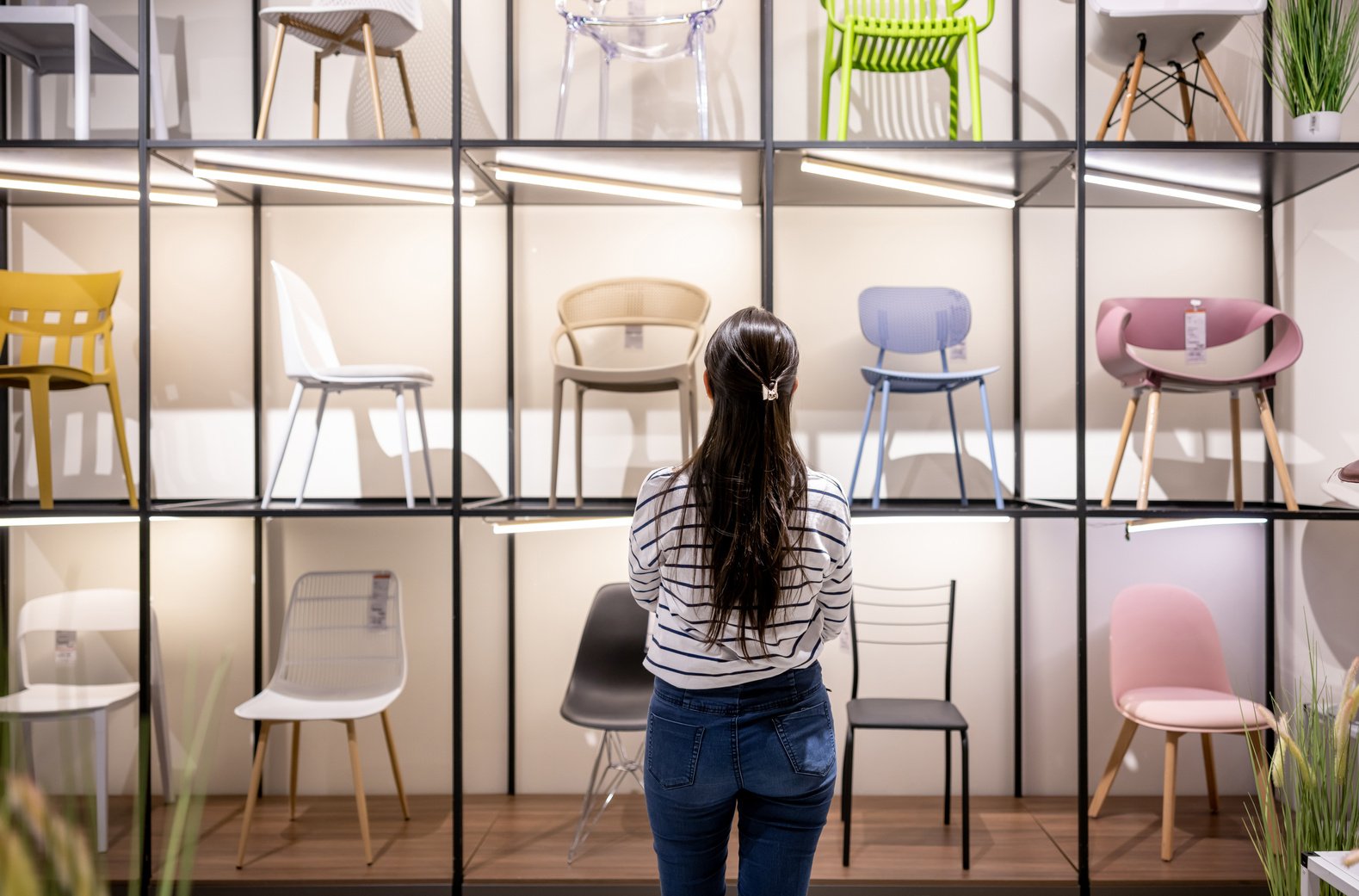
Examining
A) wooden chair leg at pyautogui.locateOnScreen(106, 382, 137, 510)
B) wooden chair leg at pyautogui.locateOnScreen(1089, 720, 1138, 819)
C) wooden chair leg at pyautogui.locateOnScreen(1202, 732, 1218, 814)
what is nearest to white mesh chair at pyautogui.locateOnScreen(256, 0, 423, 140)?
wooden chair leg at pyautogui.locateOnScreen(106, 382, 137, 510)

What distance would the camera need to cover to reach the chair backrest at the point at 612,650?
3367 millimetres

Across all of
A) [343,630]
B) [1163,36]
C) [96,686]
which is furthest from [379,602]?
[1163,36]

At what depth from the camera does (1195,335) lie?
342cm

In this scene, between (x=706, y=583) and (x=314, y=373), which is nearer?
(x=706, y=583)

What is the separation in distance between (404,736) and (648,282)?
2.14 metres

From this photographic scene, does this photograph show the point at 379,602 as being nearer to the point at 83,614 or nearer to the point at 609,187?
the point at 83,614

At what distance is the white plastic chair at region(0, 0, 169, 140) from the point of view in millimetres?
3244

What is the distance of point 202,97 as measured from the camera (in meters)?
3.87

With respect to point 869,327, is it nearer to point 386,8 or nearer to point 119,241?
point 386,8

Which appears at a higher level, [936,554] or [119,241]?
[119,241]

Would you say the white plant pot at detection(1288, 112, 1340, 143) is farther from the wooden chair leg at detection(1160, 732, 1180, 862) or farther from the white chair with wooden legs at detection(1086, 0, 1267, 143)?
the wooden chair leg at detection(1160, 732, 1180, 862)

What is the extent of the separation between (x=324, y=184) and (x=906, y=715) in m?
2.86

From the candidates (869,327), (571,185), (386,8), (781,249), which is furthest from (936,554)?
(386,8)

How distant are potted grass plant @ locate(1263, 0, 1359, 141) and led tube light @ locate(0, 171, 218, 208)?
3.97 meters
